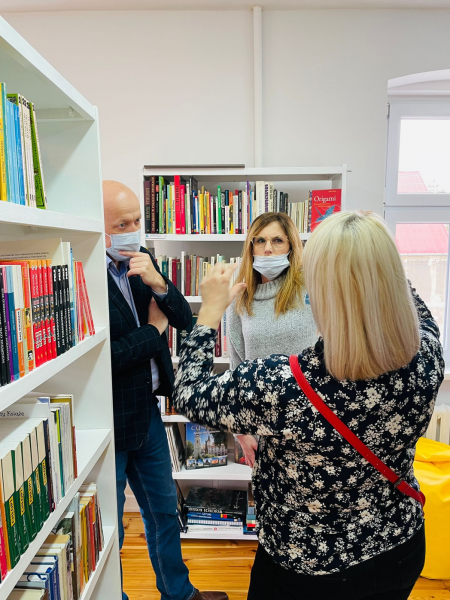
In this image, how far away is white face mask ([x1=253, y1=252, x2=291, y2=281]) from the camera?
178cm

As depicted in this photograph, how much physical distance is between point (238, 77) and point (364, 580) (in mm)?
2329

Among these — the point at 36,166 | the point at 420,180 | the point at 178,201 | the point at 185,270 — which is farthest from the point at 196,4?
the point at 36,166

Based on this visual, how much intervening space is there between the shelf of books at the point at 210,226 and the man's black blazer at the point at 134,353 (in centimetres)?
68

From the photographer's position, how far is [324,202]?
221 cm

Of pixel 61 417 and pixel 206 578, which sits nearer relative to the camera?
pixel 61 417

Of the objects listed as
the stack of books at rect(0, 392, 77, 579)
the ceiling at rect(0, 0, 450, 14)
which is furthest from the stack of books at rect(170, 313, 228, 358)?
the ceiling at rect(0, 0, 450, 14)

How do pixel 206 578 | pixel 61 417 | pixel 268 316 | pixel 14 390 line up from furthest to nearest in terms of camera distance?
1. pixel 206 578
2. pixel 268 316
3. pixel 61 417
4. pixel 14 390

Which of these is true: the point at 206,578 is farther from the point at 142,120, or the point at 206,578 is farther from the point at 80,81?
the point at 80,81

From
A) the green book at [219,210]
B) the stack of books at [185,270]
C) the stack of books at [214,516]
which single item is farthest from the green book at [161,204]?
the stack of books at [214,516]

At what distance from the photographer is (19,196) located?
0.85 meters

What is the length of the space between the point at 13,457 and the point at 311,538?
1.94ft

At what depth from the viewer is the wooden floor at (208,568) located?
1.96 meters

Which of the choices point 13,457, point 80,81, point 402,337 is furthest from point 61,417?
point 80,81

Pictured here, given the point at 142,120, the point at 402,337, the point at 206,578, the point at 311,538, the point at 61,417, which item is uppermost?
the point at 142,120
